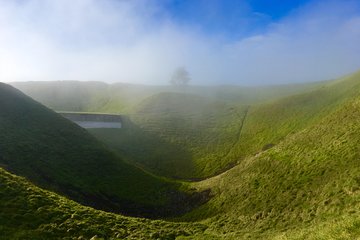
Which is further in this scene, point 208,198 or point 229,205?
point 208,198

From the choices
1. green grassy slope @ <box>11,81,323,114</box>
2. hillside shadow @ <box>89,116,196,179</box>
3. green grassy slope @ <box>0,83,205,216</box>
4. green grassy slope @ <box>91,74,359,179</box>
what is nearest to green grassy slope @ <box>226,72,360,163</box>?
green grassy slope @ <box>91,74,359,179</box>

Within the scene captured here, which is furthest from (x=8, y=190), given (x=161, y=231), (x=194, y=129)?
(x=194, y=129)

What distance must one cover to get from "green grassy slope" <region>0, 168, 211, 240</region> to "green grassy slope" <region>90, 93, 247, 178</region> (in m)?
34.4

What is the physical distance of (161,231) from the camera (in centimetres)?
3125

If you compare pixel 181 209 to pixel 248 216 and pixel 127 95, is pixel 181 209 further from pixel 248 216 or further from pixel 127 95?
pixel 127 95

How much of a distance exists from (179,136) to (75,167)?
35.6m

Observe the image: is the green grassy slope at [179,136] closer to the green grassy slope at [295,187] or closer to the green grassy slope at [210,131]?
the green grassy slope at [210,131]

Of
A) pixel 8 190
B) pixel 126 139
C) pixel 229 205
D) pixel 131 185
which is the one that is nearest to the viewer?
pixel 8 190

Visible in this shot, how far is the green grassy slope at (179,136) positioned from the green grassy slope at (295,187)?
17.6 meters

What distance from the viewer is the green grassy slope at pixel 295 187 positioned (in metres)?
30.2

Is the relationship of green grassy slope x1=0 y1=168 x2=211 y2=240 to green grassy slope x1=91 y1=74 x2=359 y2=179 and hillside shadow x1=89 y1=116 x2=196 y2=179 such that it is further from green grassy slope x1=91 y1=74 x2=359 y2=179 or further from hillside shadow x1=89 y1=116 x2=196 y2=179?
hillside shadow x1=89 y1=116 x2=196 y2=179

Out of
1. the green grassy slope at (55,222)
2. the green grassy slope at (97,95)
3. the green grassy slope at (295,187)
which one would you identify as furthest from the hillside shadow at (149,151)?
the green grassy slope at (97,95)

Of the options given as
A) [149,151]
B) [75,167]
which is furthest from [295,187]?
[149,151]

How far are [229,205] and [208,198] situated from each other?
6.22 meters
